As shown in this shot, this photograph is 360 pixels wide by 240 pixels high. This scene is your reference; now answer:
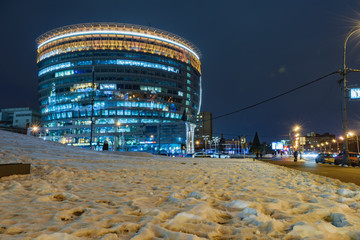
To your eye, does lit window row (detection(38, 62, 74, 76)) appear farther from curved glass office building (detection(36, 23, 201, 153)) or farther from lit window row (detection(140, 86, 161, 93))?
lit window row (detection(140, 86, 161, 93))

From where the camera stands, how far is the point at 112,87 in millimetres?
93500

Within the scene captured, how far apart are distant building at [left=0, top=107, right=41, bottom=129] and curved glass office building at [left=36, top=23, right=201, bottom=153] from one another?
33796 millimetres

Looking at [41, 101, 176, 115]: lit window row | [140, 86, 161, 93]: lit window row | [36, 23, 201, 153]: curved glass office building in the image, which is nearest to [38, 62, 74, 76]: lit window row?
[36, 23, 201, 153]: curved glass office building

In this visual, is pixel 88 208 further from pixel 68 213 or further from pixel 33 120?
pixel 33 120

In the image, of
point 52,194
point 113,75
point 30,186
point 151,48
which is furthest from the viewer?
point 151,48

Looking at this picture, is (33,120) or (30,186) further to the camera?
(33,120)

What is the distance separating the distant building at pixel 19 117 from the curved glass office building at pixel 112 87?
111ft

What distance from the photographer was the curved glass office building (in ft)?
298

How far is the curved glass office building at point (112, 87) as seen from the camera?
3570 inches

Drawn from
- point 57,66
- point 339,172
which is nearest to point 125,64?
point 57,66

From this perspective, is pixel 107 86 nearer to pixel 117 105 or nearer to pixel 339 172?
pixel 117 105

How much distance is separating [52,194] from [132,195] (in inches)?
66.9

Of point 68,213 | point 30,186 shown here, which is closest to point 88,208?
point 68,213

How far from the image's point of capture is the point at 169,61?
10444 centimetres
